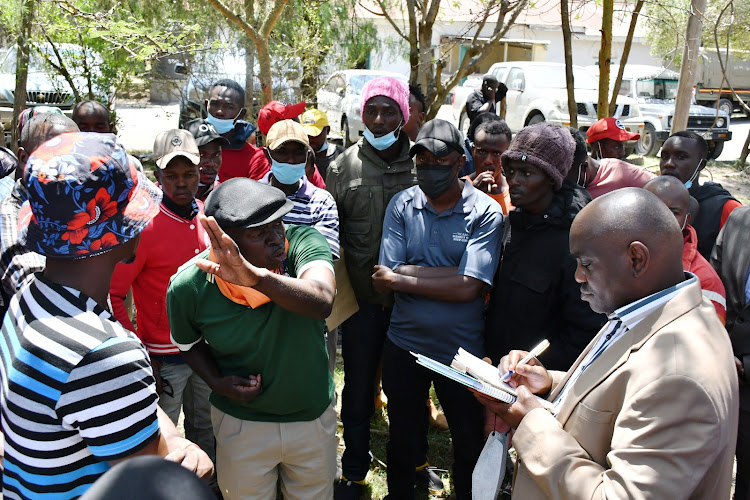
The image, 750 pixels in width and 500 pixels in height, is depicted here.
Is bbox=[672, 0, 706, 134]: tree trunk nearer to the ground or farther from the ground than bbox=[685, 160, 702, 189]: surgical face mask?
farther from the ground

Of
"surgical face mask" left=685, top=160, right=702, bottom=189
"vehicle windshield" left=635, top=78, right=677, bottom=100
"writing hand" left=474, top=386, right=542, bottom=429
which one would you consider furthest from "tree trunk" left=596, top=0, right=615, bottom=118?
"vehicle windshield" left=635, top=78, right=677, bottom=100

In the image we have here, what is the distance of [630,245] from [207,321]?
1.64 metres

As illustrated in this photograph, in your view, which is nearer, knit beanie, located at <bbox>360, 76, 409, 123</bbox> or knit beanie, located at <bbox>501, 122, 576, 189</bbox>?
knit beanie, located at <bbox>501, 122, 576, 189</bbox>

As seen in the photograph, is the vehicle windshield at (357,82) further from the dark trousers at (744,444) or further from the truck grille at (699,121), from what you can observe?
the dark trousers at (744,444)

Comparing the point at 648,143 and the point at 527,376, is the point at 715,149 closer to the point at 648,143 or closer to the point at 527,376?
the point at 648,143

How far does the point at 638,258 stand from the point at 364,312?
2133 mm

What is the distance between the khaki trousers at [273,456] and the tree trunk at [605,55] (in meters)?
5.06

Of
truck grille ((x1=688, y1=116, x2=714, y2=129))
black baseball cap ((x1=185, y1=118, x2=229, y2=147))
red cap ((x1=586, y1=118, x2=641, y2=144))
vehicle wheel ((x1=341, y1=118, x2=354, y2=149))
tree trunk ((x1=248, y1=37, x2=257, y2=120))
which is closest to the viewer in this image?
black baseball cap ((x1=185, y1=118, x2=229, y2=147))

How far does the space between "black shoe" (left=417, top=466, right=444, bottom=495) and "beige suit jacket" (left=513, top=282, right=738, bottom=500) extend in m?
1.96

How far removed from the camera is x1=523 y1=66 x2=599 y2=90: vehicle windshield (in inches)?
644

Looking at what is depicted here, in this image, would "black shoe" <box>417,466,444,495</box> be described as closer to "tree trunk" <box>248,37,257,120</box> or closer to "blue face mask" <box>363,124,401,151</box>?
"blue face mask" <box>363,124,401,151</box>

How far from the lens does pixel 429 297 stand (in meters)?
3.28

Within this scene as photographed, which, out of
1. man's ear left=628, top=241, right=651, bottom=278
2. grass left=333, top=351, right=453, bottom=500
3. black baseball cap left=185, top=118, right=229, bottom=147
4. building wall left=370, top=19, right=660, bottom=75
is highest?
building wall left=370, top=19, right=660, bottom=75

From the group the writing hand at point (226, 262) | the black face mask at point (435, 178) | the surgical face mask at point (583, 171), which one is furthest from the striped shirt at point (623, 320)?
the surgical face mask at point (583, 171)
